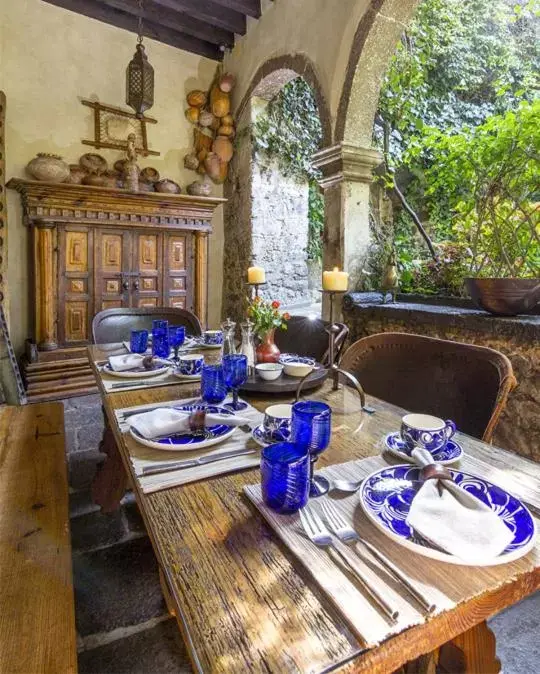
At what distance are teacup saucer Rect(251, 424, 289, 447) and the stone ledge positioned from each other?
1.41 meters

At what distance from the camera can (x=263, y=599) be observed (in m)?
0.47

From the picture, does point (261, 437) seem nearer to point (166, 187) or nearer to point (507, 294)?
point (507, 294)

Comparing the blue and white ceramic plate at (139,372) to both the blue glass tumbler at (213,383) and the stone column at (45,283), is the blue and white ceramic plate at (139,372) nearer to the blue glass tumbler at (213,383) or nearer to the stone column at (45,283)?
the blue glass tumbler at (213,383)

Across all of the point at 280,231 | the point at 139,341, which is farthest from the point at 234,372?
the point at 280,231

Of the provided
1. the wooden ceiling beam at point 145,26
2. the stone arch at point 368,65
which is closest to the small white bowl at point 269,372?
the stone arch at point 368,65

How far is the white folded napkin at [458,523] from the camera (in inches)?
21.0

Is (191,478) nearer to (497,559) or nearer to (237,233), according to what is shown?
(497,559)

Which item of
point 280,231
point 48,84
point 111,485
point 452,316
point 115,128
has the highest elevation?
point 48,84

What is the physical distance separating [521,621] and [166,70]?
4905 mm

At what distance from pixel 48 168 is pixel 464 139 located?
3.07m

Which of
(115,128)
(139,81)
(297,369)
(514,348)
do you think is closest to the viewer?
(297,369)

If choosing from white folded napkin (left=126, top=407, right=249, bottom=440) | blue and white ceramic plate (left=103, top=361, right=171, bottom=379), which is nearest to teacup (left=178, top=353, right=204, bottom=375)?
blue and white ceramic plate (left=103, top=361, right=171, bottom=379)

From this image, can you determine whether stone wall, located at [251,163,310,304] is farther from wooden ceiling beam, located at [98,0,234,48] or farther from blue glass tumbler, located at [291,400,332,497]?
blue glass tumbler, located at [291,400,332,497]

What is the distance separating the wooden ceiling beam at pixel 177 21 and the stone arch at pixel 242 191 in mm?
681
